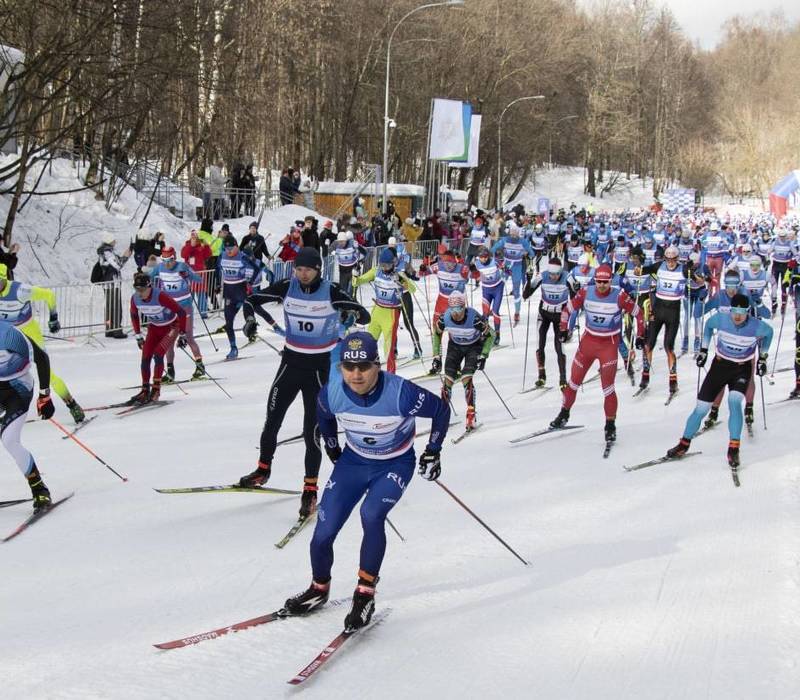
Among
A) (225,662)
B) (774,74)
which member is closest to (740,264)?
(225,662)

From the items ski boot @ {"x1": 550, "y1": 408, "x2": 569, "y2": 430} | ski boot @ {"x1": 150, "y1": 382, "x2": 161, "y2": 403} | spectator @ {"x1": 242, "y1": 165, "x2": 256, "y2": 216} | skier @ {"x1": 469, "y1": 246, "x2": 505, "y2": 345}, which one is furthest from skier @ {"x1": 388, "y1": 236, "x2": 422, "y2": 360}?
spectator @ {"x1": 242, "y1": 165, "x2": 256, "y2": 216}

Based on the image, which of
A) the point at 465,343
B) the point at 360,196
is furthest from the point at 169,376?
the point at 360,196

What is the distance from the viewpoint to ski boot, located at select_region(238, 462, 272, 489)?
25.2 ft

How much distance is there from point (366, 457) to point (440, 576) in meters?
1.30

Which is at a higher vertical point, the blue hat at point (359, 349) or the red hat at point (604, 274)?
the red hat at point (604, 274)

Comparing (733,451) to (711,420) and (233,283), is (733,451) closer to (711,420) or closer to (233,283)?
(711,420)

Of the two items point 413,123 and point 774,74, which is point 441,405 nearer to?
point 413,123

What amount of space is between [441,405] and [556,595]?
1.53m

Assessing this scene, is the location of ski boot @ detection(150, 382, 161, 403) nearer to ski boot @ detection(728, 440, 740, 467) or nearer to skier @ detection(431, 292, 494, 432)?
skier @ detection(431, 292, 494, 432)

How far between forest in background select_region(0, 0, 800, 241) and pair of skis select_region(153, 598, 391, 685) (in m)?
13.8

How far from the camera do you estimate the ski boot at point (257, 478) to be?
7.67m

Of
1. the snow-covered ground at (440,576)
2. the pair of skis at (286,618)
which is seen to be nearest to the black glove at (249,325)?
the snow-covered ground at (440,576)

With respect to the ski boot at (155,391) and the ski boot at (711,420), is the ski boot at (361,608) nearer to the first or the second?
the ski boot at (155,391)

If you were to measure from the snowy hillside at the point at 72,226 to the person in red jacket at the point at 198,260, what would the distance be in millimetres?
Result: 1824
